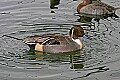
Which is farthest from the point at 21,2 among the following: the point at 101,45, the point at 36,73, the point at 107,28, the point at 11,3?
the point at 36,73

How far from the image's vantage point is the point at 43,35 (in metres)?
11.1

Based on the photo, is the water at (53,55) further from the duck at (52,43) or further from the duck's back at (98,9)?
the duck's back at (98,9)

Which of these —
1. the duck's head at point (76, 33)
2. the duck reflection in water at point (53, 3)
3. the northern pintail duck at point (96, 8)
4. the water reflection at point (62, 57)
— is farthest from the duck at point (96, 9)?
the water reflection at point (62, 57)

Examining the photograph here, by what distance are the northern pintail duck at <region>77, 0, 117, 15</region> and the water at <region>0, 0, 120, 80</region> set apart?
0.30 m

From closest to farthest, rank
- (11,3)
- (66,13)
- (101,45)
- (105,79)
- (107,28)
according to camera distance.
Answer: (105,79) → (101,45) → (107,28) → (66,13) → (11,3)

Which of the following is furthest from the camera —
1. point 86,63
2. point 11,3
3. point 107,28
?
point 11,3

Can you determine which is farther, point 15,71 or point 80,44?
point 80,44

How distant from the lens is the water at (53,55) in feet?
31.3

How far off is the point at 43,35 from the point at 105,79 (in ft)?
8.02

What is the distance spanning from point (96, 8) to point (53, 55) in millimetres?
4340

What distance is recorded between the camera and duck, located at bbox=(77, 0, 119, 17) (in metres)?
14.4

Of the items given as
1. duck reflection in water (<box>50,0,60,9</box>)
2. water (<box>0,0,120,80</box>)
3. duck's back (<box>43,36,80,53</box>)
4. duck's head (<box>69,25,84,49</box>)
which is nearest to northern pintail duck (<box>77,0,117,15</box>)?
water (<box>0,0,120,80</box>)

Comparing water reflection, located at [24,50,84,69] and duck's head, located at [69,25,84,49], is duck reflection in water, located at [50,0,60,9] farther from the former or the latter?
water reflection, located at [24,50,84,69]

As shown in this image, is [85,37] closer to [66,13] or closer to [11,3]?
[66,13]
